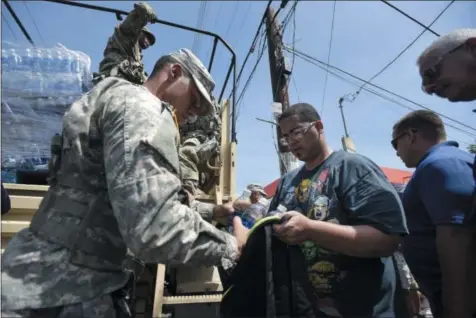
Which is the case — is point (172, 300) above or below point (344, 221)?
below

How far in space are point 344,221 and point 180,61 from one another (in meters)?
1.06

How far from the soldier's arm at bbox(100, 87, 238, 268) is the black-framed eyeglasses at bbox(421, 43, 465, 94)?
1215mm

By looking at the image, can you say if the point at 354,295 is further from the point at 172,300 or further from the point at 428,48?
the point at 428,48

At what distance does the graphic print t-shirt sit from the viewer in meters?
1.53

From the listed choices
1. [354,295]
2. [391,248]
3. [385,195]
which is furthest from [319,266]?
[385,195]

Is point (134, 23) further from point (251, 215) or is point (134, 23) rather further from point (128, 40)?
point (251, 215)

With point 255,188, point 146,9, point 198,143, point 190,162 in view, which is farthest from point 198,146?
point 146,9

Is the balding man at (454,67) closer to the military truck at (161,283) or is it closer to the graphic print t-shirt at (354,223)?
the graphic print t-shirt at (354,223)

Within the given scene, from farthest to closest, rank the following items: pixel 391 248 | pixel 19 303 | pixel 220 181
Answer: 1. pixel 220 181
2. pixel 391 248
3. pixel 19 303

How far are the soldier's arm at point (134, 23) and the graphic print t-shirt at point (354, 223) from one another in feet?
8.10

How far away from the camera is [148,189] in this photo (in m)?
1.14

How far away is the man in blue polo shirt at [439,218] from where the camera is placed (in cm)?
156

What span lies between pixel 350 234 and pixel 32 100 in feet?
8.58

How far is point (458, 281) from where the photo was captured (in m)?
1.54
